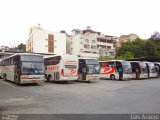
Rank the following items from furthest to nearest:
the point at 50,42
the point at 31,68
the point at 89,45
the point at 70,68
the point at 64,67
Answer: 1. the point at 89,45
2. the point at 50,42
3. the point at 70,68
4. the point at 64,67
5. the point at 31,68

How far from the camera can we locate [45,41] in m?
77.8

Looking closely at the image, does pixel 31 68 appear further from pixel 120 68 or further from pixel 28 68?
pixel 120 68

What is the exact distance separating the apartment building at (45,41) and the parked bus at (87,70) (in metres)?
48.9

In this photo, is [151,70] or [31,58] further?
→ [151,70]

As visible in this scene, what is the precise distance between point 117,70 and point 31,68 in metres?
14.5

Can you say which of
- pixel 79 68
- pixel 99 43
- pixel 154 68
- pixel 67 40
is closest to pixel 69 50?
pixel 67 40

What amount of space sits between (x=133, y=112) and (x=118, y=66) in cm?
2348

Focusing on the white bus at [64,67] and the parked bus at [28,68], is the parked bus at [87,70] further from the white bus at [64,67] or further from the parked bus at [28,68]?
the parked bus at [28,68]

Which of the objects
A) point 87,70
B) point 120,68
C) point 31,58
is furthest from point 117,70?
point 31,58

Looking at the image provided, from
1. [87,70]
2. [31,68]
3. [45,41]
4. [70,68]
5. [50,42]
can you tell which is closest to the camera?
[31,68]

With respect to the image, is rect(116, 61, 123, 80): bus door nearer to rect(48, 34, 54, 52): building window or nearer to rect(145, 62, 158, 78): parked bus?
rect(145, 62, 158, 78): parked bus

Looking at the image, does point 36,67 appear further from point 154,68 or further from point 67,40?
point 67,40

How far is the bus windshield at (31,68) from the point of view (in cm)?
2167

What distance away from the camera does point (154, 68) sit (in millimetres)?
40062
